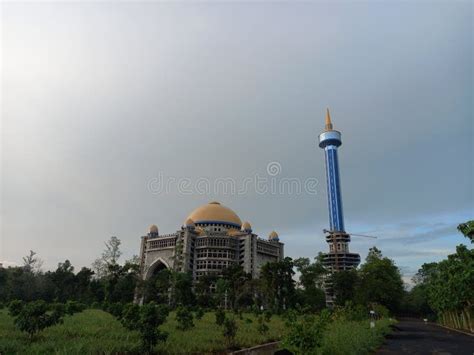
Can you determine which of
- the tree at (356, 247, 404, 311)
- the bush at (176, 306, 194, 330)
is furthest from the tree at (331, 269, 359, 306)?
the bush at (176, 306, 194, 330)

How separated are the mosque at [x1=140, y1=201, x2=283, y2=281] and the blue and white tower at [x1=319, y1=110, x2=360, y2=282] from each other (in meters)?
15.3

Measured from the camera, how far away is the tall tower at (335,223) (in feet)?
294

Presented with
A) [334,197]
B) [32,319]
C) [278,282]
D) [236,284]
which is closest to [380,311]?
[278,282]

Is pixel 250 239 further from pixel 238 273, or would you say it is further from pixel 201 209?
pixel 238 273

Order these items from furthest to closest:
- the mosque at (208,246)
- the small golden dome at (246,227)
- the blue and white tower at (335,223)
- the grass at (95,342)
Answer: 1. the blue and white tower at (335,223)
2. the small golden dome at (246,227)
3. the mosque at (208,246)
4. the grass at (95,342)

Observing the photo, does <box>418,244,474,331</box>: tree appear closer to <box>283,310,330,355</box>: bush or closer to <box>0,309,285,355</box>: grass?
<box>0,309,285,355</box>: grass

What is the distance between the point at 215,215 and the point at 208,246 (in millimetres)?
11964

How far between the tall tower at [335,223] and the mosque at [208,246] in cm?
1527

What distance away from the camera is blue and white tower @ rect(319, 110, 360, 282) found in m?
89.4

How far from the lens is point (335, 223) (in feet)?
296

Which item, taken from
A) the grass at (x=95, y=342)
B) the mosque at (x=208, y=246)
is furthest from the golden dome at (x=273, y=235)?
the grass at (x=95, y=342)

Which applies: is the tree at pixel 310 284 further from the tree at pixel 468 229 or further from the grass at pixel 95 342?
the grass at pixel 95 342

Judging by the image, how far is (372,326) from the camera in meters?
24.2

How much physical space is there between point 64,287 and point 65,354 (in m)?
50.2
